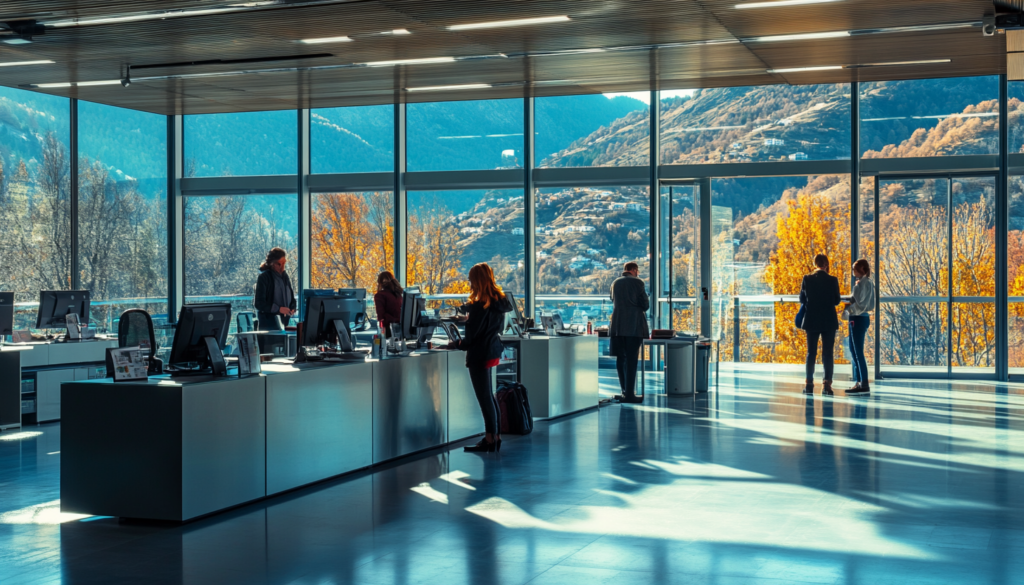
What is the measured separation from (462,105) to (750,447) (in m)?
8.08

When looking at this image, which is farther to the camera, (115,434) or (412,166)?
(412,166)

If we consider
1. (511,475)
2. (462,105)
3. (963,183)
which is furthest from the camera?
(462,105)

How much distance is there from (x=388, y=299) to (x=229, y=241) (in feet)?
24.9

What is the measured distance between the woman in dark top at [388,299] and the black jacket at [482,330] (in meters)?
1.65

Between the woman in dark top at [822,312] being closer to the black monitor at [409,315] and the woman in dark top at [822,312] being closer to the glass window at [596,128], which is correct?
the glass window at [596,128]

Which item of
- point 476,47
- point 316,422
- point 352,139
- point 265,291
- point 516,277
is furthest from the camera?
point 352,139

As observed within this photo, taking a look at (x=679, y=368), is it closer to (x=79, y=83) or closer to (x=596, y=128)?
(x=596, y=128)

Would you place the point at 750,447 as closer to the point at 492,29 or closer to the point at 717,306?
the point at 492,29

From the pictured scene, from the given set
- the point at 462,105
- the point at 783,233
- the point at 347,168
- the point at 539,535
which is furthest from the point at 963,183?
the point at 539,535

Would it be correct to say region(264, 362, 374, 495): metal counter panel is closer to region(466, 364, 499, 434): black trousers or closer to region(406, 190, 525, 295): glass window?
region(466, 364, 499, 434): black trousers

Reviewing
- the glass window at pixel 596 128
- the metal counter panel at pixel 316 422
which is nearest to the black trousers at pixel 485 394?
the metal counter panel at pixel 316 422

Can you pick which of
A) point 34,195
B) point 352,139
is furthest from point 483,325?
point 34,195

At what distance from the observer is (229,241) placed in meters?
16.0

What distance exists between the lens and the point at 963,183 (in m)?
13.5
